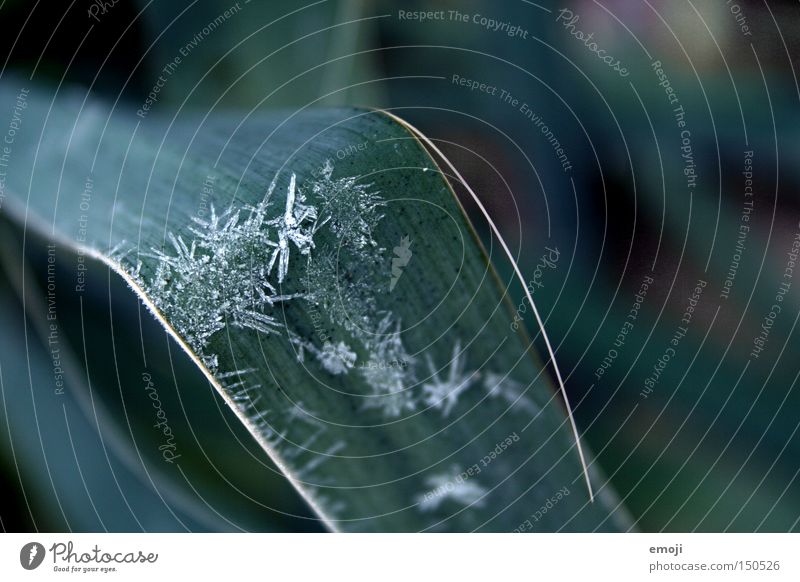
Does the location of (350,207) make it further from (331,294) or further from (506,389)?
(506,389)

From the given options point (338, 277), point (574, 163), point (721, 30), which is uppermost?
point (721, 30)
